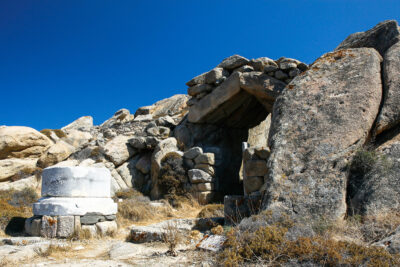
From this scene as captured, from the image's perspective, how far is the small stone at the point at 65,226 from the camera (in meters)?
5.64

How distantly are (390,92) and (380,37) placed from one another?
212cm

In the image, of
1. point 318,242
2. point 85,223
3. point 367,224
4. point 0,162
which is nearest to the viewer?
point 318,242

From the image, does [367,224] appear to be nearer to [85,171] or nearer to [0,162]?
[85,171]

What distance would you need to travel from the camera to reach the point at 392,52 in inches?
244

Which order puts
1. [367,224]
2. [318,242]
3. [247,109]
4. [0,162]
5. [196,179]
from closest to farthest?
[318,242] → [367,224] → [196,179] → [247,109] → [0,162]

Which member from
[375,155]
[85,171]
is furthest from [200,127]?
[375,155]

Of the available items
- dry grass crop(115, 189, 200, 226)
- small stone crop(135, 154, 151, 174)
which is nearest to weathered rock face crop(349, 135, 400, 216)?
dry grass crop(115, 189, 200, 226)

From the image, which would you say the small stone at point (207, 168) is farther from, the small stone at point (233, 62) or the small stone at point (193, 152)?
the small stone at point (233, 62)

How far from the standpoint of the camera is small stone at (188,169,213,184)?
982 cm

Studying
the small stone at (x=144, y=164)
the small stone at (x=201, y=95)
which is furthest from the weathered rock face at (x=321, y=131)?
the small stone at (x=144, y=164)

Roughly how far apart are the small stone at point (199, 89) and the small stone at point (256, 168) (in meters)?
4.27

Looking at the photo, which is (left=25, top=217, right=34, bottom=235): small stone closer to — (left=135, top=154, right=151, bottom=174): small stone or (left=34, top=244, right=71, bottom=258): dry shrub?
(left=34, top=244, right=71, bottom=258): dry shrub

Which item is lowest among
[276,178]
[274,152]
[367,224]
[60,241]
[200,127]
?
[60,241]

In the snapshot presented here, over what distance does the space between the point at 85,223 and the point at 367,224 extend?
471cm
